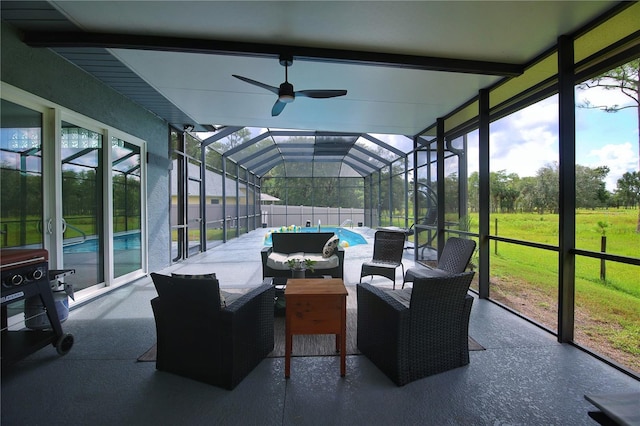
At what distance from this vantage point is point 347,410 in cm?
178

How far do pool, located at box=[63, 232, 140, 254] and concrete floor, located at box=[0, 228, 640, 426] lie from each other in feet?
4.87

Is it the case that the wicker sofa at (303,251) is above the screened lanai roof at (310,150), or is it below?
below

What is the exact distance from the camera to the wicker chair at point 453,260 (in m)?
3.62

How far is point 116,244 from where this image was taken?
4461 millimetres

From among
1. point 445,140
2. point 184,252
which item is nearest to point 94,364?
point 184,252

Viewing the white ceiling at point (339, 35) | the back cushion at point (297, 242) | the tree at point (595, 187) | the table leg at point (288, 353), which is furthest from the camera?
the back cushion at point (297, 242)

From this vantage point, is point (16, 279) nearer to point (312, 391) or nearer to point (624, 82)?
point (312, 391)

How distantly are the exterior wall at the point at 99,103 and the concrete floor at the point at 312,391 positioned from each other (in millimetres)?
2702

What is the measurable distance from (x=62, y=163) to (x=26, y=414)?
9.20 ft

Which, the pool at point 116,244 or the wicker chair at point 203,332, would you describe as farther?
the pool at point 116,244

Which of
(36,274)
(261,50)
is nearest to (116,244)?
(36,274)

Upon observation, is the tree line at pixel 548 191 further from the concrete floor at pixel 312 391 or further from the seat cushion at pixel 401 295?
the seat cushion at pixel 401 295

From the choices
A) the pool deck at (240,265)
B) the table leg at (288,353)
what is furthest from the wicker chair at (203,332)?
the pool deck at (240,265)

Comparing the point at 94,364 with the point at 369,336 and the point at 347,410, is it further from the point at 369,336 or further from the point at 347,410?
the point at 369,336
